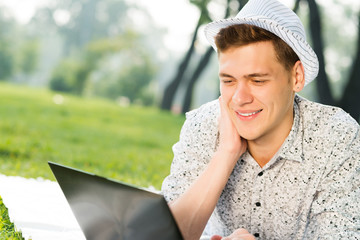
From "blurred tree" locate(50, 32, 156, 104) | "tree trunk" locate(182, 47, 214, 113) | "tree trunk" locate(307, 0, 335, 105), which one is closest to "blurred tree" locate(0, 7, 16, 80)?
"blurred tree" locate(50, 32, 156, 104)

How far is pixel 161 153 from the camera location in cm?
907

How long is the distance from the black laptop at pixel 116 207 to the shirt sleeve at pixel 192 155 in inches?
26.4

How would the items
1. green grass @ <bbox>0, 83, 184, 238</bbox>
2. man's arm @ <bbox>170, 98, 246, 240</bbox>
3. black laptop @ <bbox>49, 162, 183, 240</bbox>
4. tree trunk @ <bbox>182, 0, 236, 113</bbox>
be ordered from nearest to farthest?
black laptop @ <bbox>49, 162, 183, 240</bbox> < man's arm @ <bbox>170, 98, 246, 240</bbox> < green grass @ <bbox>0, 83, 184, 238</bbox> < tree trunk @ <bbox>182, 0, 236, 113</bbox>

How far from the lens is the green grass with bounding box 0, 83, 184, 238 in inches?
267

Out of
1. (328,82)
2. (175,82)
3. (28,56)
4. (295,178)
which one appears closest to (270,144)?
(295,178)

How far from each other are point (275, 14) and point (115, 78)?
2204 centimetres

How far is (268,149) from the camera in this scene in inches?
96.6

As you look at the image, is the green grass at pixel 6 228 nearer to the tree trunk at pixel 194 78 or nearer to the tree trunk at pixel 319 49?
the tree trunk at pixel 319 49

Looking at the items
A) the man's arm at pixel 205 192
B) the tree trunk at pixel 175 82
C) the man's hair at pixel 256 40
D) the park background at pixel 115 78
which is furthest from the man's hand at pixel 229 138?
the tree trunk at pixel 175 82

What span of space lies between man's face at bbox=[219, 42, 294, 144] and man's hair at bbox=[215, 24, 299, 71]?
0.02m

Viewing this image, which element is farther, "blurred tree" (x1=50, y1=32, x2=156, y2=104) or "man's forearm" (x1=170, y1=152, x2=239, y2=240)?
"blurred tree" (x1=50, y1=32, x2=156, y2=104)

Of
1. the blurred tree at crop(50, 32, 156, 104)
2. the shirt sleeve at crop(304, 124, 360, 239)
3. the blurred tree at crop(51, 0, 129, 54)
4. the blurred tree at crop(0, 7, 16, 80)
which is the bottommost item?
the shirt sleeve at crop(304, 124, 360, 239)

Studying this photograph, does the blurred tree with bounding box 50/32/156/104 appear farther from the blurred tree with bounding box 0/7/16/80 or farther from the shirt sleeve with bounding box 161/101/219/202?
the shirt sleeve with bounding box 161/101/219/202

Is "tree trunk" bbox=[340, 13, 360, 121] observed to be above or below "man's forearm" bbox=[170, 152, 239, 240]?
above
